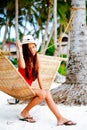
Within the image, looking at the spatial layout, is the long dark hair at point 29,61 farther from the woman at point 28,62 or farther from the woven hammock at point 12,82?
the woven hammock at point 12,82

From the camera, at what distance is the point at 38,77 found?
6.28 metres

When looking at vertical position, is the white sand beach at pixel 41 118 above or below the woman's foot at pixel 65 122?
below

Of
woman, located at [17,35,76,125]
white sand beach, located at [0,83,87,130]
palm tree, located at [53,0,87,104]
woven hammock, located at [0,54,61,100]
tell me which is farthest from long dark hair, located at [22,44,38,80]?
palm tree, located at [53,0,87,104]

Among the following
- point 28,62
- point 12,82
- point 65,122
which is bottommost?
point 65,122

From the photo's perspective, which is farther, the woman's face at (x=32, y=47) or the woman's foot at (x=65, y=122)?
the woman's face at (x=32, y=47)

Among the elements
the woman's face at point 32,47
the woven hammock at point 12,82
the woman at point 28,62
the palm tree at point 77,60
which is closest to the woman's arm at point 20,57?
the woman at point 28,62

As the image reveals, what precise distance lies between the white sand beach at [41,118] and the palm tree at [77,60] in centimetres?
43

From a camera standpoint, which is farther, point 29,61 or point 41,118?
point 41,118

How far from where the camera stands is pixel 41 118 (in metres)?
6.40

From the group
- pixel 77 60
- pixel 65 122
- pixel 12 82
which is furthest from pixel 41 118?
pixel 77 60

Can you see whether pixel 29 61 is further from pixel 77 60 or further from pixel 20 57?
pixel 77 60

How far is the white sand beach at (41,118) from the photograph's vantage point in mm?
5832

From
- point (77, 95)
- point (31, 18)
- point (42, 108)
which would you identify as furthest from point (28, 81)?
point (31, 18)

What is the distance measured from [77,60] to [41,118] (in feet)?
6.39
